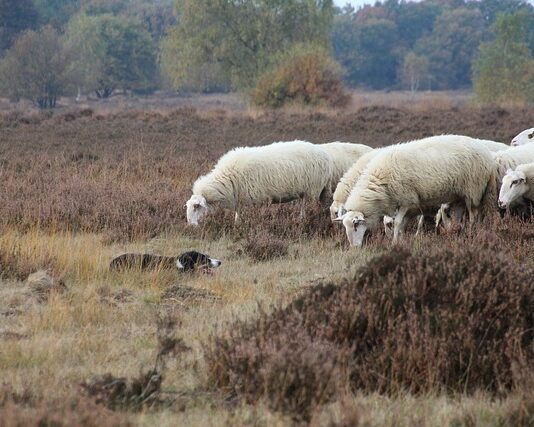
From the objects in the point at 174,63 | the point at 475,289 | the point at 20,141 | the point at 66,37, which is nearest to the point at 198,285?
the point at 475,289

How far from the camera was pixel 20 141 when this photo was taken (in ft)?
77.9

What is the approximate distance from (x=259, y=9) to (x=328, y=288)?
53846 mm

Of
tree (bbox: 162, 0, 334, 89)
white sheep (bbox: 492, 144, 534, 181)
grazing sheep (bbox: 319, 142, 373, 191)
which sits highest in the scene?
tree (bbox: 162, 0, 334, 89)

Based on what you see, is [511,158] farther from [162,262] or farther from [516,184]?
[162,262]

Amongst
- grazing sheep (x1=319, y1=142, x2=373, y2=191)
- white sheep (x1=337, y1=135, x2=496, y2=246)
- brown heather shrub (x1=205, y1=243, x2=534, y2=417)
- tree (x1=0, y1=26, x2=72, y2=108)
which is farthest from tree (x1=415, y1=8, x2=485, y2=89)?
brown heather shrub (x1=205, y1=243, x2=534, y2=417)

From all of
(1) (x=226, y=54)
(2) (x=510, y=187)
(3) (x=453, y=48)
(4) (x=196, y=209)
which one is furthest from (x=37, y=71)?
(3) (x=453, y=48)

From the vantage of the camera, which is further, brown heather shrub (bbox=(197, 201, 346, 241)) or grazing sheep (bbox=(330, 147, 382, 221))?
grazing sheep (bbox=(330, 147, 382, 221))

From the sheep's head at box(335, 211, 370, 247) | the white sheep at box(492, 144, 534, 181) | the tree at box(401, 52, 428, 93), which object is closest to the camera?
the sheep's head at box(335, 211, 370, 247)

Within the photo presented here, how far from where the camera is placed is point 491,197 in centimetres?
1120

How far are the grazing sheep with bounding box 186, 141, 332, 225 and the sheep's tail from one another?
8.27 ft

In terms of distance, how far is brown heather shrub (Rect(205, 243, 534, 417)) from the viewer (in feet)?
15.4

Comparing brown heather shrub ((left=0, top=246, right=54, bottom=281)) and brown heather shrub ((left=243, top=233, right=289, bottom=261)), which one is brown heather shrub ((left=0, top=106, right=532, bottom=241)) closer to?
brown heather shrub ((left=243, top=233, right=289, bottom=261))

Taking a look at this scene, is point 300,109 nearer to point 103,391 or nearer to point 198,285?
point 198,285

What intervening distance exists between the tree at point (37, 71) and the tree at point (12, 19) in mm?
16916
